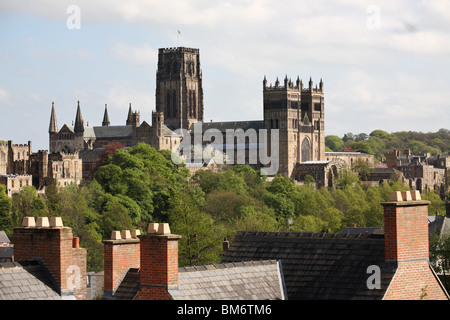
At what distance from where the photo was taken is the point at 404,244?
23.9 m

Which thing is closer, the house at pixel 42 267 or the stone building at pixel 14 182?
the house at pixel 42 267

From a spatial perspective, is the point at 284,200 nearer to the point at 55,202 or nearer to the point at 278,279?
the point at 55,202

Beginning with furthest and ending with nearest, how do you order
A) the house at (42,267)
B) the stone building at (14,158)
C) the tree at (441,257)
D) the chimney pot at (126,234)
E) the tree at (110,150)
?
the tree at (110,150) < the stone building at (14,158) < the tree at (441,257) < the chimney pot at (126,234) < the house at (42,267)

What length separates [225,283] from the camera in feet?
79.9

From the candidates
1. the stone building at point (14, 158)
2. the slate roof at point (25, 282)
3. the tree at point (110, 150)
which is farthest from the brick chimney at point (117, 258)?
the tree at point (110, 150)

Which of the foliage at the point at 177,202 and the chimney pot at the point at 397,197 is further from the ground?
the chimney pot at the point at 397,197

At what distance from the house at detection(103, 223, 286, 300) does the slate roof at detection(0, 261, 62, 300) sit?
6.12ft

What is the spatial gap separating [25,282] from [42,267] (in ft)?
2.52

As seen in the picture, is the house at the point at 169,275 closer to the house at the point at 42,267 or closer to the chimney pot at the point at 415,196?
the house at the point at 42,267

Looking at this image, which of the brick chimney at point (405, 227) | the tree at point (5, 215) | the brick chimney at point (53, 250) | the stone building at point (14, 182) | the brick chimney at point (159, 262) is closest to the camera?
the brick chimney at point (159, 262)

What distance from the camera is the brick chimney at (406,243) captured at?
2370 centimetres

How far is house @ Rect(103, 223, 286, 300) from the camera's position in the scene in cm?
2227

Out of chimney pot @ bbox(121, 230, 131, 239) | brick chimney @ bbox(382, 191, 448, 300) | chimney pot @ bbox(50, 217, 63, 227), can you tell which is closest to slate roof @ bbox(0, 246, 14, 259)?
chimney pot @ bbox(121, 230, 131, 239)
